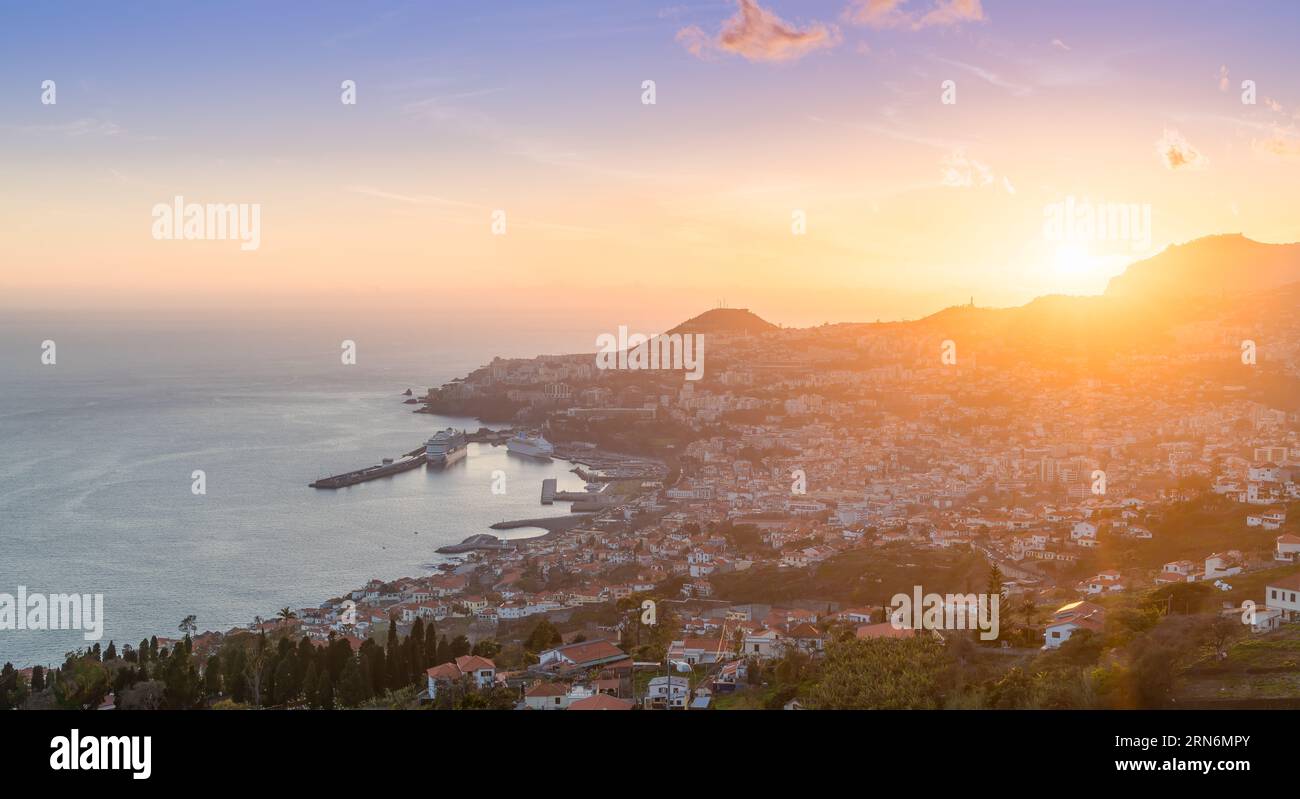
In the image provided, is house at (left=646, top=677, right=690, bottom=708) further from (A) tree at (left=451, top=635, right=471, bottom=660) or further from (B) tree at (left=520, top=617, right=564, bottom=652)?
(A) tree at (left=451, top=635, right=471, bottom=660)

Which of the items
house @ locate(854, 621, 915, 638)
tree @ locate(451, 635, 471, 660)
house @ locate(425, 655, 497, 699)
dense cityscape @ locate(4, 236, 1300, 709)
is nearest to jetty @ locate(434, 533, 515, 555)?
dense cityscape @ locate(4, 236, 1300, 709)

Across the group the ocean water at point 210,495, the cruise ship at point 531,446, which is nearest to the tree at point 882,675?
the ocean water at point 210,495

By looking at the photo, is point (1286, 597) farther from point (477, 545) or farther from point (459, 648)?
point (477, 545)

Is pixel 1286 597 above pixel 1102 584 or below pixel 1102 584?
above

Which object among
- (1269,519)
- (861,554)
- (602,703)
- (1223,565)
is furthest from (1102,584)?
(602,703)

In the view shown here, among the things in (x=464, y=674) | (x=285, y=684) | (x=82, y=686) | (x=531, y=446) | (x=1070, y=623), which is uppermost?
(x=1070, y=623)
